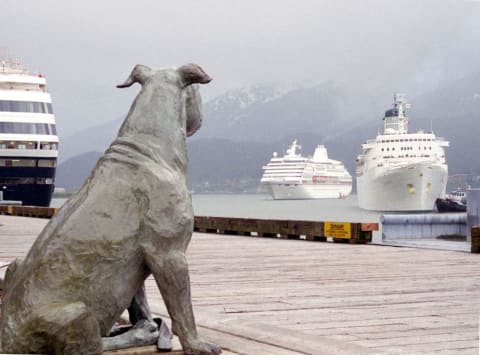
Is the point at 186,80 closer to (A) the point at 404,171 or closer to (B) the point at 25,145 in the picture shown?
(B) the point at 25,145

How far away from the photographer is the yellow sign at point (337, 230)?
14414 mm

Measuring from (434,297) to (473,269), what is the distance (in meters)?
2.88

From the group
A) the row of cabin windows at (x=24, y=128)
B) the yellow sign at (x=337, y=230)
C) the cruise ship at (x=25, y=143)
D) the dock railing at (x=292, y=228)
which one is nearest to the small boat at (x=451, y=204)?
the cruise ship at (x=25, y=143)

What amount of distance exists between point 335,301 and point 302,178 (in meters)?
101

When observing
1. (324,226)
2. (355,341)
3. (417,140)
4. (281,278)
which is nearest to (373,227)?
(324,226)

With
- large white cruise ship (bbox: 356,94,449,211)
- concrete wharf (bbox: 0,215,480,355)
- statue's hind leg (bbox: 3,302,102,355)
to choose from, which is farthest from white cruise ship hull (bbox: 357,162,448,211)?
statue's hind leg (bbox: 3,302,102,355)

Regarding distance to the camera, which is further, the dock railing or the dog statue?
the dock railing

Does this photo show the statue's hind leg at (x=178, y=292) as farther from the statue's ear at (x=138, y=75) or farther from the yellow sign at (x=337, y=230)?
the yellow sign at (x=337, y=230)

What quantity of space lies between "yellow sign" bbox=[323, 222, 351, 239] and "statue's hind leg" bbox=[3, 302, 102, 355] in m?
11.5

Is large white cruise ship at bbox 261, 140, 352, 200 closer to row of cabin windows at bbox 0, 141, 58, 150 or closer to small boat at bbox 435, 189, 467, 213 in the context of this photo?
small boat at bbox 435, 189, 467, 213

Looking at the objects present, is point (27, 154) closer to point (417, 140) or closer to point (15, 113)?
point (15, 113)

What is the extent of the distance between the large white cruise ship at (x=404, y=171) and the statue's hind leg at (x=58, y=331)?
7079 centimetres

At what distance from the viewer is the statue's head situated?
3.54 metres

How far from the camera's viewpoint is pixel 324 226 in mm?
14953
